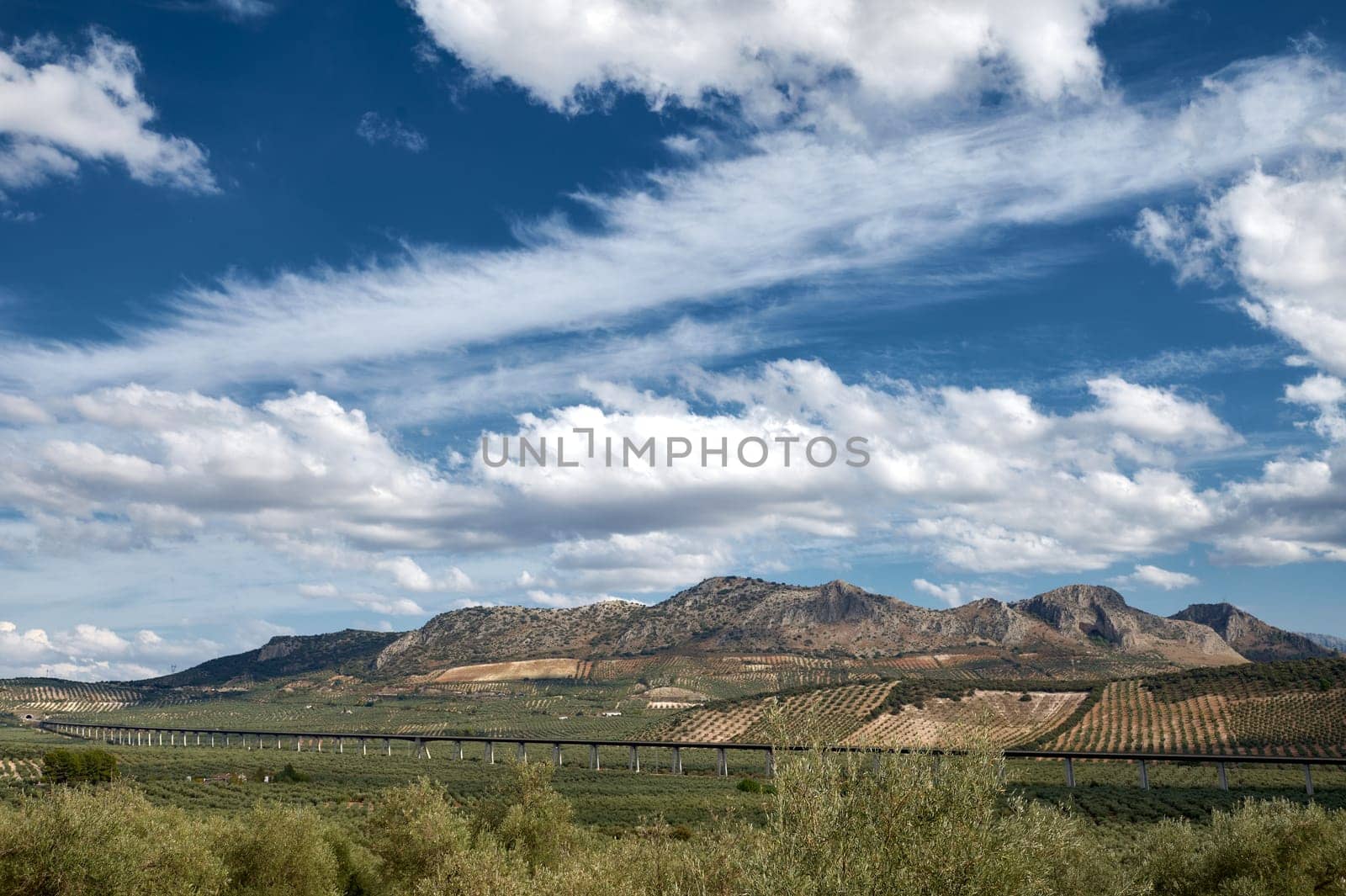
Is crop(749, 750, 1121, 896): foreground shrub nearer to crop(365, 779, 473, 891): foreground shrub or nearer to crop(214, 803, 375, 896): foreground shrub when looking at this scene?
crop(365, 779, 473, 891): foreground shrub

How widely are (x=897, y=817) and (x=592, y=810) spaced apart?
62.7 metres

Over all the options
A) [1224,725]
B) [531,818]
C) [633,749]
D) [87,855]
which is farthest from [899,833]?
[1224,725]

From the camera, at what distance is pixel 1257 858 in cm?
3105

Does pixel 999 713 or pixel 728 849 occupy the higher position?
pixel 728 849

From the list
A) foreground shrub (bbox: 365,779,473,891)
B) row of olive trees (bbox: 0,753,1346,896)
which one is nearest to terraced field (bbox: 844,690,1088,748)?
row of olive trees (bbox: 0,753,1346,896)

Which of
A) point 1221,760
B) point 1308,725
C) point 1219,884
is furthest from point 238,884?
point 1308,725

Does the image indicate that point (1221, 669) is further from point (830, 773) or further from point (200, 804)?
point (830, 773)

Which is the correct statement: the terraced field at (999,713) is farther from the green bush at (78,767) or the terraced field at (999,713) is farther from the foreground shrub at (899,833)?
the foreground shrub at (899,833)

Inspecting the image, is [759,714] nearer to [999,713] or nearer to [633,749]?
[633,749]

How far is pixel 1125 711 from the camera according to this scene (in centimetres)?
13700

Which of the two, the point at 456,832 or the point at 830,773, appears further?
the point at 456,832

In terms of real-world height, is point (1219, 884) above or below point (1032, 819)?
below

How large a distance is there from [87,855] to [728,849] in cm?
2078

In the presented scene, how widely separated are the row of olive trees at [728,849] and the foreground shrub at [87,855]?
0.05 meters
